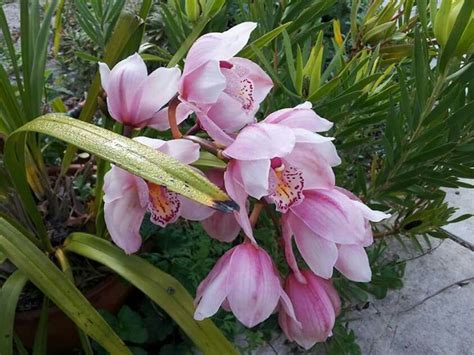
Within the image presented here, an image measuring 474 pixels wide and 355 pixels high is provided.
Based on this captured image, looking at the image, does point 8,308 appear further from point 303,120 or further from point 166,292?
point 303,120

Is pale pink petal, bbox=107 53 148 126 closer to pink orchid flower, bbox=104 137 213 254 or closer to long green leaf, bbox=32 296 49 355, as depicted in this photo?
pink orchid flower, bbox=104 137 213 254

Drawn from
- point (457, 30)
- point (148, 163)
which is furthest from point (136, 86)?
point (457, 30)

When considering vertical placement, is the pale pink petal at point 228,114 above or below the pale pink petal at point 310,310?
above

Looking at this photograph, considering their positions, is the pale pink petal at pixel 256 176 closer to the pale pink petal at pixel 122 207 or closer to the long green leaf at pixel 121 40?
the pale pink petal at pixel 122 207

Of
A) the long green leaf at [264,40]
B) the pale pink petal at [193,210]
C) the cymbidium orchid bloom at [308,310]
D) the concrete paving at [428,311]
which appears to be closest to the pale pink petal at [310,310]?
the cymbidium orchid bloom at [308,310]

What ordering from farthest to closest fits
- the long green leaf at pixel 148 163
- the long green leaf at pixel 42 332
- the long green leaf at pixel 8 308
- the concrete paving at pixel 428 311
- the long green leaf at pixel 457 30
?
the concrete paving at pixel 428 311, the long green leaf at pixel 42 332, the long green leaf at pixel 8 308, the long green leaf at pixel 457 30, the long green leaf at pixel 148 163

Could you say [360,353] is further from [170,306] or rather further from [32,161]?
[32,161]
